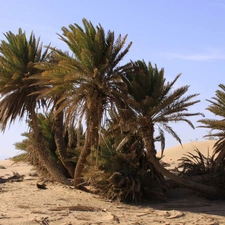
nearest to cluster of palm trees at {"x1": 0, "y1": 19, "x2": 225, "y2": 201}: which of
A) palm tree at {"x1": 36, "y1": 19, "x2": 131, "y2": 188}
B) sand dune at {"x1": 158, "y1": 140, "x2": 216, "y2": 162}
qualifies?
palm tree at {"x1": 36, "y1": 19, "x2": 131, "y2": 188}

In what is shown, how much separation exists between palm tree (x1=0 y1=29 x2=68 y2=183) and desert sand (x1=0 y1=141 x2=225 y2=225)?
1.89m

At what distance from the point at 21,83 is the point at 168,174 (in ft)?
21.2

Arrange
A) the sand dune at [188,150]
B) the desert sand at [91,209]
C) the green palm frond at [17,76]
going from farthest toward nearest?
1. the sand dune at [188,150]
2. the green palm frond at [17,76]
3. the desert sand at [91,209]

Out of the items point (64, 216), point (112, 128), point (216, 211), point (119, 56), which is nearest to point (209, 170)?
point (216, 211)

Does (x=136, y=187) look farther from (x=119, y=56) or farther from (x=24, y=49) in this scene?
(x=24, y=49)

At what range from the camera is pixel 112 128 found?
15.4 m

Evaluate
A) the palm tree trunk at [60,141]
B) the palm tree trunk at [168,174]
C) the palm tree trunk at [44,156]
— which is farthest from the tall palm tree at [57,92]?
the palm tree trunk at [168,174]

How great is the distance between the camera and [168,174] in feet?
49.7

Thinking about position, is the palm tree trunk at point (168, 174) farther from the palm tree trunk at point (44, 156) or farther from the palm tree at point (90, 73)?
the palm tree trunk at point (44, 156)

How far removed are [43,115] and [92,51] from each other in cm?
579

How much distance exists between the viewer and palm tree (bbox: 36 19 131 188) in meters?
14.2

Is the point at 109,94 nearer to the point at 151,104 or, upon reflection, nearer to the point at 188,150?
the point at 151,104

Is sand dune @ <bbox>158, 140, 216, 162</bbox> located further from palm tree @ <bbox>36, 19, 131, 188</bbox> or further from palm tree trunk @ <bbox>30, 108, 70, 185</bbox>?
palm tree @ <bbox>36, 19, 131, 188</bbox>

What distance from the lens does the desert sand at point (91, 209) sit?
11691 mm
